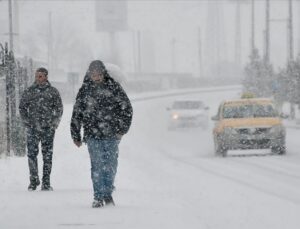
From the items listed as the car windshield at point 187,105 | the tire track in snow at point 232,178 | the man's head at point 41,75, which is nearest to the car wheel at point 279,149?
the tire track in snow at point 232,178

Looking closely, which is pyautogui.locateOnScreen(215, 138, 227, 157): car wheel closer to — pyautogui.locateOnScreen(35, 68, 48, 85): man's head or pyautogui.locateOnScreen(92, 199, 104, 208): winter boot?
pyautogui.locateOnScreen(35, 68, 48, 85): man's head

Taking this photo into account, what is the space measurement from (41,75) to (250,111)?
486 inches

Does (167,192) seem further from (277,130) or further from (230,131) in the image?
(277,130)

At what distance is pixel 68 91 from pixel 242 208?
6162 centimetres

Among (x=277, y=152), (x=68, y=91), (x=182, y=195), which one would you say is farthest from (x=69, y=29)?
(x=182, y=195)

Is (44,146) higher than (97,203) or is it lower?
higher

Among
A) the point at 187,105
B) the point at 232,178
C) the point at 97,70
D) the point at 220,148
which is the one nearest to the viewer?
the point at 97,70

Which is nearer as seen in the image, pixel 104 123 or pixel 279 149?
pixel 104 123

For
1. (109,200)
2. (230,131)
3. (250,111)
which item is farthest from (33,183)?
(250,111)

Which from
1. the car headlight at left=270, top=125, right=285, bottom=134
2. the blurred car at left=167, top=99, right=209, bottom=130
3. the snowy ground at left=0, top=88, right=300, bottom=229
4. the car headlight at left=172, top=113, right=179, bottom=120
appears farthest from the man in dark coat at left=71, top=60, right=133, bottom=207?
the car headlight at left=172, top=113, right=179, bottom=120

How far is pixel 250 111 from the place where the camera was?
2502 centimetres

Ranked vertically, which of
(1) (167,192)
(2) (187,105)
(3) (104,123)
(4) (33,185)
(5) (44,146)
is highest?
(3) (104,123)

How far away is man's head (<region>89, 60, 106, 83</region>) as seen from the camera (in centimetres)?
1112

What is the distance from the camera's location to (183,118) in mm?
40562
